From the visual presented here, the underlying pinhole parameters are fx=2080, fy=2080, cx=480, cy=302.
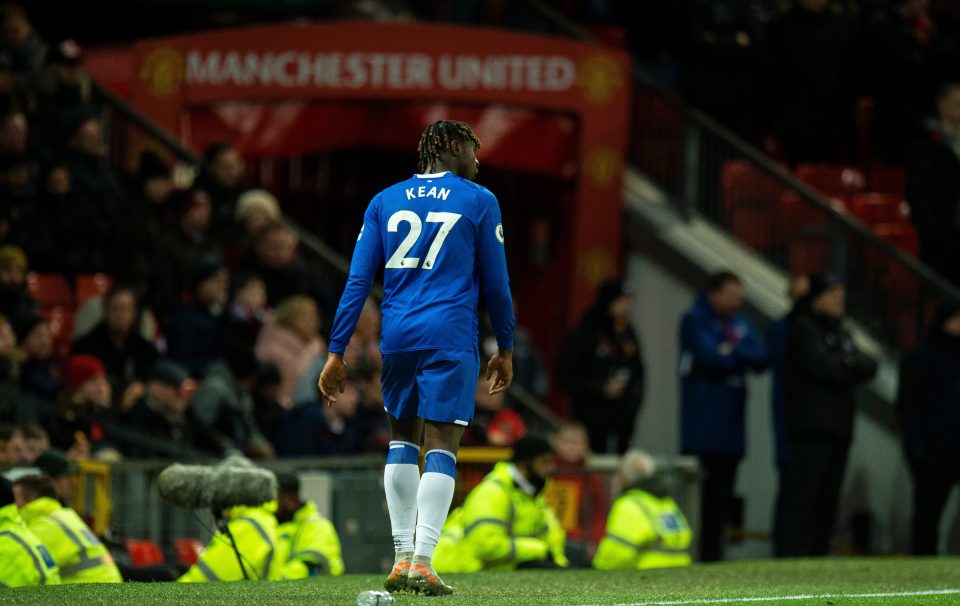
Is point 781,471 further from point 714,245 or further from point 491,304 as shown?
point 491,304

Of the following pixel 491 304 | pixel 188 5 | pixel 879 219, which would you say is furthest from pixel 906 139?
pixel 491 304

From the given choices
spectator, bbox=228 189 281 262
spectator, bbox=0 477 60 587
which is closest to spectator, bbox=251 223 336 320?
spectator, bbox=228 189 281 262

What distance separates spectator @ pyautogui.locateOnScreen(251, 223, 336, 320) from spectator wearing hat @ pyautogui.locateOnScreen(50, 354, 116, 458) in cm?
190

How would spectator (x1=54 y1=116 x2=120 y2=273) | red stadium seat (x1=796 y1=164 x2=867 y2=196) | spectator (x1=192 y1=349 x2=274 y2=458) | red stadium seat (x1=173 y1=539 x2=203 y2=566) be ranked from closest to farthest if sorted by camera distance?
red stadium seat (x1=173 y1=539 x2=203 y2=566)
spectator (x1=192 y1=349 x2=274 y2=458)
spectator (x1=54 y1=116 x2=120 y2=273)
red stadium seat (x1=796 y1=164 x2=867 y2=196)

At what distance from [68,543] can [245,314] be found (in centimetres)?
506

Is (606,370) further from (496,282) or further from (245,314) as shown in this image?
(496,282)

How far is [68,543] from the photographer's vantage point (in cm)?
1014

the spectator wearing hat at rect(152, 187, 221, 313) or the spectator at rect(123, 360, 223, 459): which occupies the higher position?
the spectator wearing hat at rect(152, 187, 221, 313)

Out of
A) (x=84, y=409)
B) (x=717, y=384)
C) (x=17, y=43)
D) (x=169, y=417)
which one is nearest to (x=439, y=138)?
(x=84, y=409)

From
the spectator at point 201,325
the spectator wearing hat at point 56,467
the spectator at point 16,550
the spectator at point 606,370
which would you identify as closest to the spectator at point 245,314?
the spectator at point 201,325

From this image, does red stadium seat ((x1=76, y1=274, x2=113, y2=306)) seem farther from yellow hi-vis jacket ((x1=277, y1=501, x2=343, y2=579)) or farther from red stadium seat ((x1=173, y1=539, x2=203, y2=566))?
yellow hi-vis jacket ((x1=277, y1=501, x2=343, y2=579))

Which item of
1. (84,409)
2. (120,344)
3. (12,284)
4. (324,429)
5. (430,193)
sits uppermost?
(430,193)

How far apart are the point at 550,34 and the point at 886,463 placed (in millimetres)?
5049

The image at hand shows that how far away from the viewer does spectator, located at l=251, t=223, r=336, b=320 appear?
1564cm
